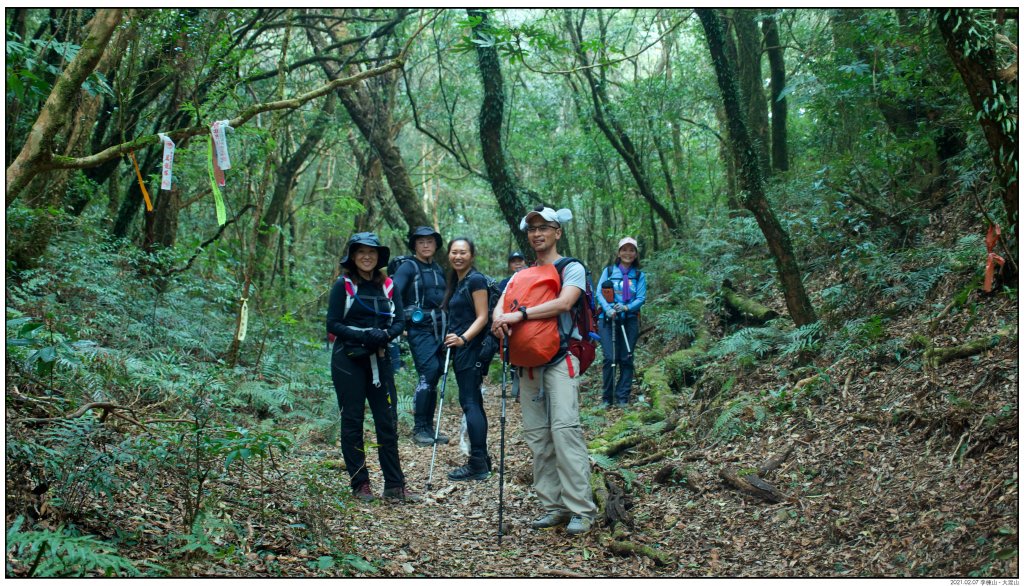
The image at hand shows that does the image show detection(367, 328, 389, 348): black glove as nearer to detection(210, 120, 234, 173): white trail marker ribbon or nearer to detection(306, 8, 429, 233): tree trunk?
detection(210, 120, 234, 173): white trail marker ribbon

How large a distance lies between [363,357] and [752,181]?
15.8 ft

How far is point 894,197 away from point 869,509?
23.4ft

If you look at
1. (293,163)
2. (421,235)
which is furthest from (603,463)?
(293,163)

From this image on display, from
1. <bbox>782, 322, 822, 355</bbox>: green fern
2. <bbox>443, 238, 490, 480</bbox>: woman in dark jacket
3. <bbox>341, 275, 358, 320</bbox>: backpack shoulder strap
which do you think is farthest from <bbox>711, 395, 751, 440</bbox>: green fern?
<bbox>341, 275, 358, 320</bbox>: backpack shoulder strap

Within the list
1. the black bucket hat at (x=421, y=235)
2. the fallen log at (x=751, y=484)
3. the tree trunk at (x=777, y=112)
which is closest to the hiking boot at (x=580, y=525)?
the fallen log at (x=751, y=484)

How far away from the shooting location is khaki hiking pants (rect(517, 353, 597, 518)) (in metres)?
4.94

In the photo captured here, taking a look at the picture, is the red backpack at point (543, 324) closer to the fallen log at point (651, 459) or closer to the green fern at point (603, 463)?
the green fern at point (603, 463)

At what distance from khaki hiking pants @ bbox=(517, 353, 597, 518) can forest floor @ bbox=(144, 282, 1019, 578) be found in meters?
0.26

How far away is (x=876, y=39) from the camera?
356 inches

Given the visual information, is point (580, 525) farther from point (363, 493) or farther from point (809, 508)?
point (363, 493)

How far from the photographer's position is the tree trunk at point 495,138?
10945mm

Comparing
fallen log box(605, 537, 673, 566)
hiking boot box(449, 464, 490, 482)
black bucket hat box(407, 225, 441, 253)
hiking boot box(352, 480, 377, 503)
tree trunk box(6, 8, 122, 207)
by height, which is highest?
tree trunk box(6, 8, 122, 207)

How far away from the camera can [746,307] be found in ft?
32.5

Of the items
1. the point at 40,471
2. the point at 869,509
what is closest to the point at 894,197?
the point at 869,509
